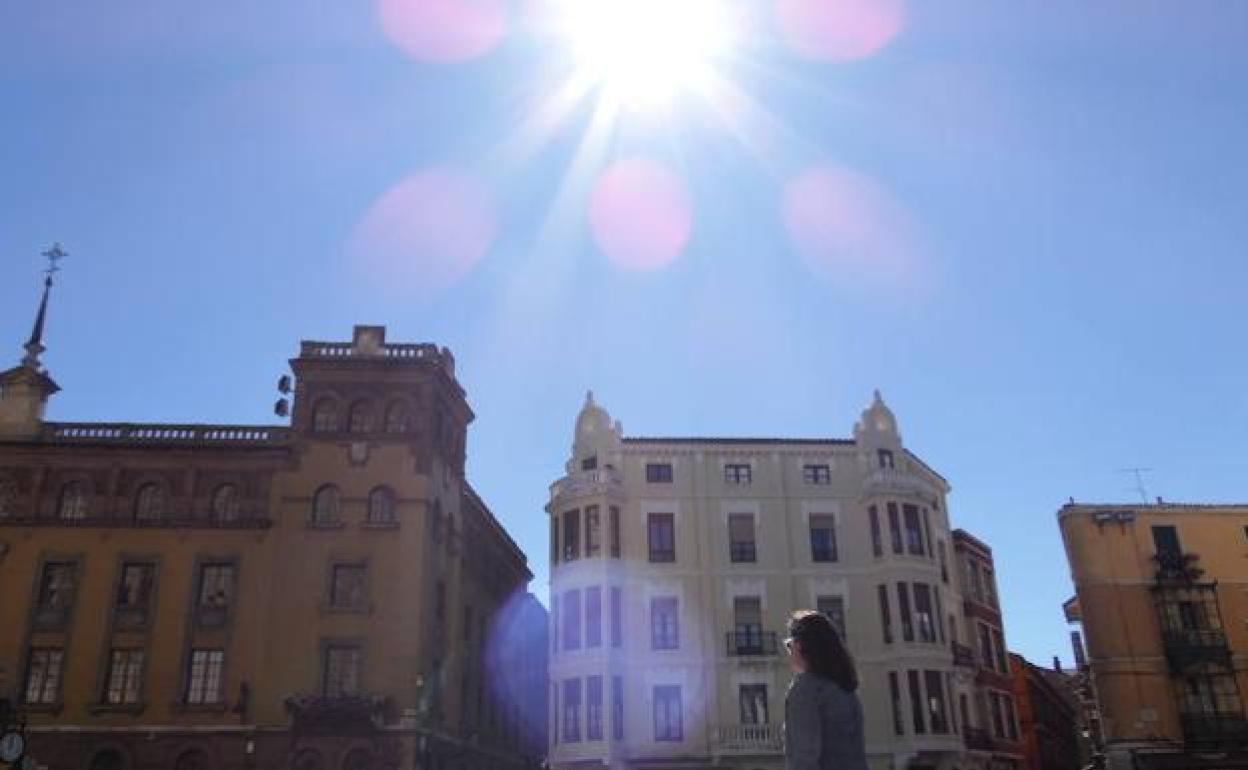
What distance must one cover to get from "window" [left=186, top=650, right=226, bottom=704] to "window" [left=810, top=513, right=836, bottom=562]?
84.6 feet

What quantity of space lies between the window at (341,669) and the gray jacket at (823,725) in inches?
1498

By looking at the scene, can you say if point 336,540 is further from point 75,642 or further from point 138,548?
point 75,642

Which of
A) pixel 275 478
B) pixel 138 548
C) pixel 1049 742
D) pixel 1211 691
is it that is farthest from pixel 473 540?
pixel 1049 742

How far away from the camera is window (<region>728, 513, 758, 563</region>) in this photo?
47.0m

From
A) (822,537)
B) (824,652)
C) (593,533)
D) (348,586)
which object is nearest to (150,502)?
(348,586)

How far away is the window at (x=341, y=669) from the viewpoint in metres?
40.9

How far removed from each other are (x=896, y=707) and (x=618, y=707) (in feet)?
39.5

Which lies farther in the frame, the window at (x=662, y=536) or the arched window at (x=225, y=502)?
the window at (x=662, y=536)

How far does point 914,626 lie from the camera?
45.5 metres

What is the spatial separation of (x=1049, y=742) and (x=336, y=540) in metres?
51.7

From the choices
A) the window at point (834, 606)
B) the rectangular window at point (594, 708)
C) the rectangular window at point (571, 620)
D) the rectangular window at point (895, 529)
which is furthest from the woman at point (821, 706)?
the rectangular window at point (895, 529)

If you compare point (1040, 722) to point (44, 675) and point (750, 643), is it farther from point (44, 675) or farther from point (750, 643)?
point (44, 675)

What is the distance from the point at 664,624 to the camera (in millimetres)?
45719

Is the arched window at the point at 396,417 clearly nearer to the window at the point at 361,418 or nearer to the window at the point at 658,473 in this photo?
the window at the point at 361,418
